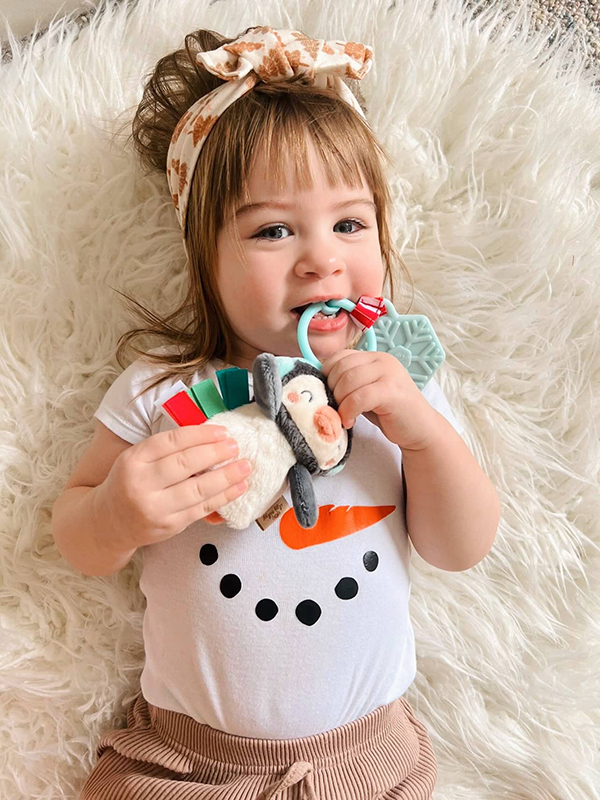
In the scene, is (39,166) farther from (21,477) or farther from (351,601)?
(351,601)

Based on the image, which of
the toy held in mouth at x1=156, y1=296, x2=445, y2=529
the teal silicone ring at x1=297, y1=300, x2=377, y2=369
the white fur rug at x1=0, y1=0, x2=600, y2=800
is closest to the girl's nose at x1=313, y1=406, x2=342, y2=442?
the toy held in mouth at x1=156, y1=296, x2=445, y2=529

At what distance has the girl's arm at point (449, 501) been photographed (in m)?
0.91

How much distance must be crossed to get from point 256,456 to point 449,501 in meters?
0.28

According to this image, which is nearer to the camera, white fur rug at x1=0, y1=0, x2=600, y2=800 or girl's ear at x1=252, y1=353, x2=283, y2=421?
girl's ear at x1=252, y1=353, x2=283, y2=421

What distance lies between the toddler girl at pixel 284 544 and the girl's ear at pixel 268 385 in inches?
6.5

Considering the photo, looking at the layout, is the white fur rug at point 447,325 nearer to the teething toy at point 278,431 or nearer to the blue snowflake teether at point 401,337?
the blue snowflake teether at point 401,337

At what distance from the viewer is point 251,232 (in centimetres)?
95

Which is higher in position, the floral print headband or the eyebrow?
the floral print headband

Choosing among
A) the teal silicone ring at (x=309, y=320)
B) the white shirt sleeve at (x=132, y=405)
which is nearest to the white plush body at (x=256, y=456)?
the teal silicone ring at (x=309, y=320)

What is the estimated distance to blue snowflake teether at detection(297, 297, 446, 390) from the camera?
926mm

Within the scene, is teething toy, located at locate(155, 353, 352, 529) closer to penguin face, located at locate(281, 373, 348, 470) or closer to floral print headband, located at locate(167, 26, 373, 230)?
penguin face, located at locate(281, 373, 348, 470)

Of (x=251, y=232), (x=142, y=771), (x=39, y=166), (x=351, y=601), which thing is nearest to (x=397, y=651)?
(x=351, y=601)

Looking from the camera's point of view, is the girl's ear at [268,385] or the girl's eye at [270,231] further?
the girl's eye at [270,231]

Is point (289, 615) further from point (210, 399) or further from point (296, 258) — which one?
point (296, 258)
